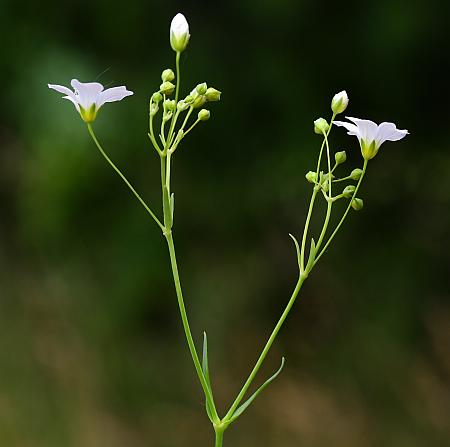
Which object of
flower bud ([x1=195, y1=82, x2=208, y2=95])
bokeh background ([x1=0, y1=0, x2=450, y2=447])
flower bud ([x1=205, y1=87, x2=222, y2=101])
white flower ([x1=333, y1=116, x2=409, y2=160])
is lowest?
bokeh background ([x1=0, y1=0, x2=450, y2=447])

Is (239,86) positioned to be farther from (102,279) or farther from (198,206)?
(102,279)

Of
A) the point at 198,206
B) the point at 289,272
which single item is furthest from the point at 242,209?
the point at 289,272

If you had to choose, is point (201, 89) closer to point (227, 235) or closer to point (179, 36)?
point (179, 36)

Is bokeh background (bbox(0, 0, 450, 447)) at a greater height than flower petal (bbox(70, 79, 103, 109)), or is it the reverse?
flower petal (bbox(70, 79, 103, 109))

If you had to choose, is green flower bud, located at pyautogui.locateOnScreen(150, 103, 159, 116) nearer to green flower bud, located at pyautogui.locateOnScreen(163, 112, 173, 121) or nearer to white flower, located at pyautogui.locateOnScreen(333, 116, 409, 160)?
green flower bud, located at pyautogui.locateOnScreen(163, 112, 173, 121)

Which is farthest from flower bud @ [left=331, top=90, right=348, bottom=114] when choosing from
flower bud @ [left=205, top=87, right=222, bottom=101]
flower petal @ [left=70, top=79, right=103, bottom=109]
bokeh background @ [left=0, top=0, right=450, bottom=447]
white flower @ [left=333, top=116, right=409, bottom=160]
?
bokeh background @ [left=0, top=0, right=450, bottom=447]

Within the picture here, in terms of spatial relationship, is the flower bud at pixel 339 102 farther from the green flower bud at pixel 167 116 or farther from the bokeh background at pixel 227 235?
the bokeh background at pixel 227 235
